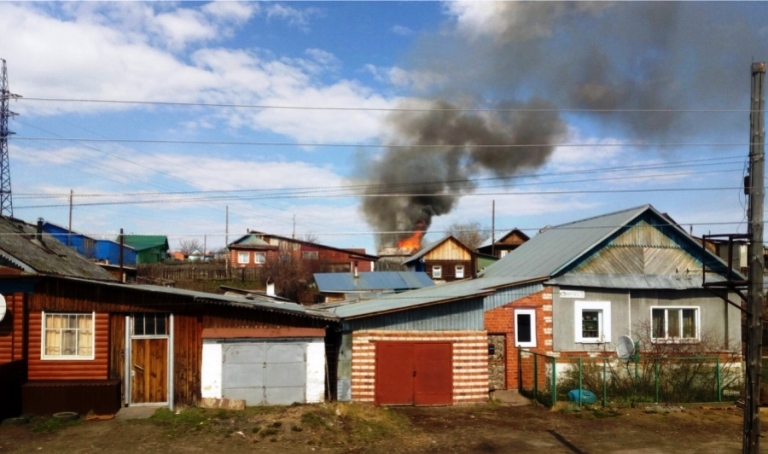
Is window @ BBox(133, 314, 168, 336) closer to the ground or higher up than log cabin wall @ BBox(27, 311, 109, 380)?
higher up

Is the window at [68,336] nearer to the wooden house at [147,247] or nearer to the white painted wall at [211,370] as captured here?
the white painted wall at [211,370]

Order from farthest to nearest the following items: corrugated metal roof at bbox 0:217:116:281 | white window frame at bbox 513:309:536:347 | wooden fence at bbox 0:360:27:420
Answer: white window frame at bbox 513:309:536:347 → corrugated metal roof at bbox 0:217:116:281 → wooden fence at bbox 0:360:27:420

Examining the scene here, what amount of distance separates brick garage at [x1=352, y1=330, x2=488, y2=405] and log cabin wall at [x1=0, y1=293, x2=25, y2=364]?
30.4 feet

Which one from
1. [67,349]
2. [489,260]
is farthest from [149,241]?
[67,349]

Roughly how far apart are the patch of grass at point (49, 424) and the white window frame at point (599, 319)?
51.8ft

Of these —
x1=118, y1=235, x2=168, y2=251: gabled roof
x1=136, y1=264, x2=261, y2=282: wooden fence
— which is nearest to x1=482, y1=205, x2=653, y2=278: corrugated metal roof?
x1=136, y1=264, x2=261, y2=282: wooden fence

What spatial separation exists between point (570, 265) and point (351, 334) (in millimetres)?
8343

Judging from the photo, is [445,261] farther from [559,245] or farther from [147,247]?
[147,247]

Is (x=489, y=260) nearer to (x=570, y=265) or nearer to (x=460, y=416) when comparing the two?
(x=570, y=265)

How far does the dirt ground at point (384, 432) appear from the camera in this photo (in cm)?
1430

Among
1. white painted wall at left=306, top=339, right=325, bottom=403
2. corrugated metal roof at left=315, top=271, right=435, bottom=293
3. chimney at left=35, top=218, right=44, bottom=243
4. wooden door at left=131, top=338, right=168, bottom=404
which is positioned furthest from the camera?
corrugated metal roof at left=315, top=271, right=435, bottom=293

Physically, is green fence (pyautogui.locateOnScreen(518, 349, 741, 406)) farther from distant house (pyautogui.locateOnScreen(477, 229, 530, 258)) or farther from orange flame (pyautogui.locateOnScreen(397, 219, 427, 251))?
orange flame (pyautogui.locateOnScreen(397, 219, 427, 251))

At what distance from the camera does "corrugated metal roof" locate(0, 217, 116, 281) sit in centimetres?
1770

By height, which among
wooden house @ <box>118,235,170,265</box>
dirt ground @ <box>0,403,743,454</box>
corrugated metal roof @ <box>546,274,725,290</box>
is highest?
wooden house @ <box>118,235,170,265</box>
